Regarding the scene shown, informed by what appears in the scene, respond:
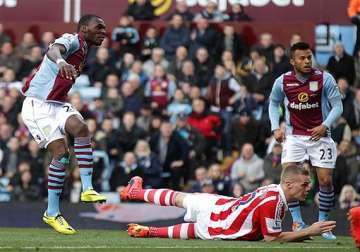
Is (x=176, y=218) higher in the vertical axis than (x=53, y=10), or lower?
lower

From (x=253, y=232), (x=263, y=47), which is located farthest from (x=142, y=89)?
(x=253, y=232)

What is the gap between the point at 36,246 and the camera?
11625 millimetres

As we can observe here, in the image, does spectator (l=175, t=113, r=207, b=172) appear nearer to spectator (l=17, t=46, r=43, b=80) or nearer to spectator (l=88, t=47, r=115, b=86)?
spectator (l=88, t=47, r=115, b=86)

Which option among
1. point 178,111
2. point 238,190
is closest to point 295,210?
point 238,190

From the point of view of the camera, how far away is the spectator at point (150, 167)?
64.0 ft

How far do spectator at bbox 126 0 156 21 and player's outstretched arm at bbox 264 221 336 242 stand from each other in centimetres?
1181

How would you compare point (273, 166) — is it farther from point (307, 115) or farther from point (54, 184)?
point (54, 184)

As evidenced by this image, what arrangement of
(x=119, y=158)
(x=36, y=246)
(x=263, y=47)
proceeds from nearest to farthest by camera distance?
(x=36, y=246) → (x=119, y=158) → (x=263, y=47)

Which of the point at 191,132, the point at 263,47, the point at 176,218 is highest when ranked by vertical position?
the point at 263,47

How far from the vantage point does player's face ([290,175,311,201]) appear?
11719 mm

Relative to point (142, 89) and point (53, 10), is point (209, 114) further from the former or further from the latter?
point (53, 10)

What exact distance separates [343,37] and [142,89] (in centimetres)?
401

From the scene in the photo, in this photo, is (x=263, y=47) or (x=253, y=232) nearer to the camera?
(x=253, y=232)

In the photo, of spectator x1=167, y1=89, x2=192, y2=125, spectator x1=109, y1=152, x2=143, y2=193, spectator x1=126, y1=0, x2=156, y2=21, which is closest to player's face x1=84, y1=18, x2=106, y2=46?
spectator x1=109, y1=152, x2=143, y2=193
